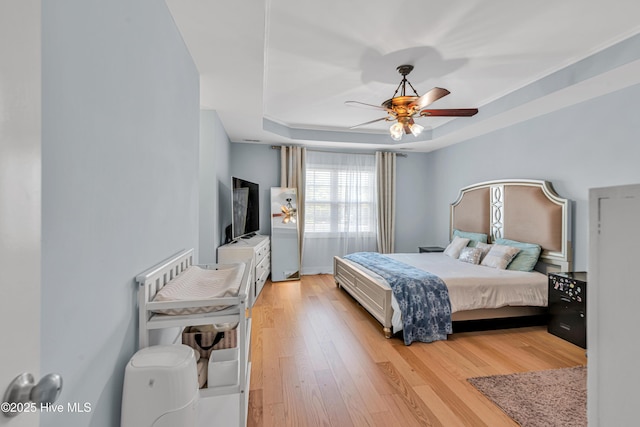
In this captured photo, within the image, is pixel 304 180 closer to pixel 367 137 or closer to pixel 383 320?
pixel 367 137

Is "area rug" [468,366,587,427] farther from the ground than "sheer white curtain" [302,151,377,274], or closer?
closer

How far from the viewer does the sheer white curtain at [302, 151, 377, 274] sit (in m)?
5.52

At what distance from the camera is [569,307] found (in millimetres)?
2773

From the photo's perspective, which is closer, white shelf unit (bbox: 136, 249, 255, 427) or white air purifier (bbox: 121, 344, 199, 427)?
white air purifier (bbox: 121, 344, 199, 427)

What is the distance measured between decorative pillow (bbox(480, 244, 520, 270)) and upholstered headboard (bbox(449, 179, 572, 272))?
314mm

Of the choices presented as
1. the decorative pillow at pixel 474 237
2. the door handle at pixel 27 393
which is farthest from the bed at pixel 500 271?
the door handle at pixel 27 393

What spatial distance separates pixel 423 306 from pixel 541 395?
103 cm

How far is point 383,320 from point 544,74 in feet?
9.59

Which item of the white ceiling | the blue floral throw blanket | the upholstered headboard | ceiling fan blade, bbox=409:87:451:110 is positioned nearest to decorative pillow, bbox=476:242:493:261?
the upholstered headboard

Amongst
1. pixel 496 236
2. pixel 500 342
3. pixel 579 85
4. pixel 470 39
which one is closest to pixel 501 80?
pixel 579 85

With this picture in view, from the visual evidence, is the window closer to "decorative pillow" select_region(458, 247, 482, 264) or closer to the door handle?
"decorative pillow" select_region(458, 247, 482, 264)

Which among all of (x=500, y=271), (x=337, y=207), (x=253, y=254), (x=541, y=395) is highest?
(x=337, y=207)

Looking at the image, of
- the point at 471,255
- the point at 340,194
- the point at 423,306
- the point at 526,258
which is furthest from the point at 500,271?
the point at 340,194

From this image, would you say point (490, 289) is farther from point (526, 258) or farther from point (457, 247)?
point (457, 247)
